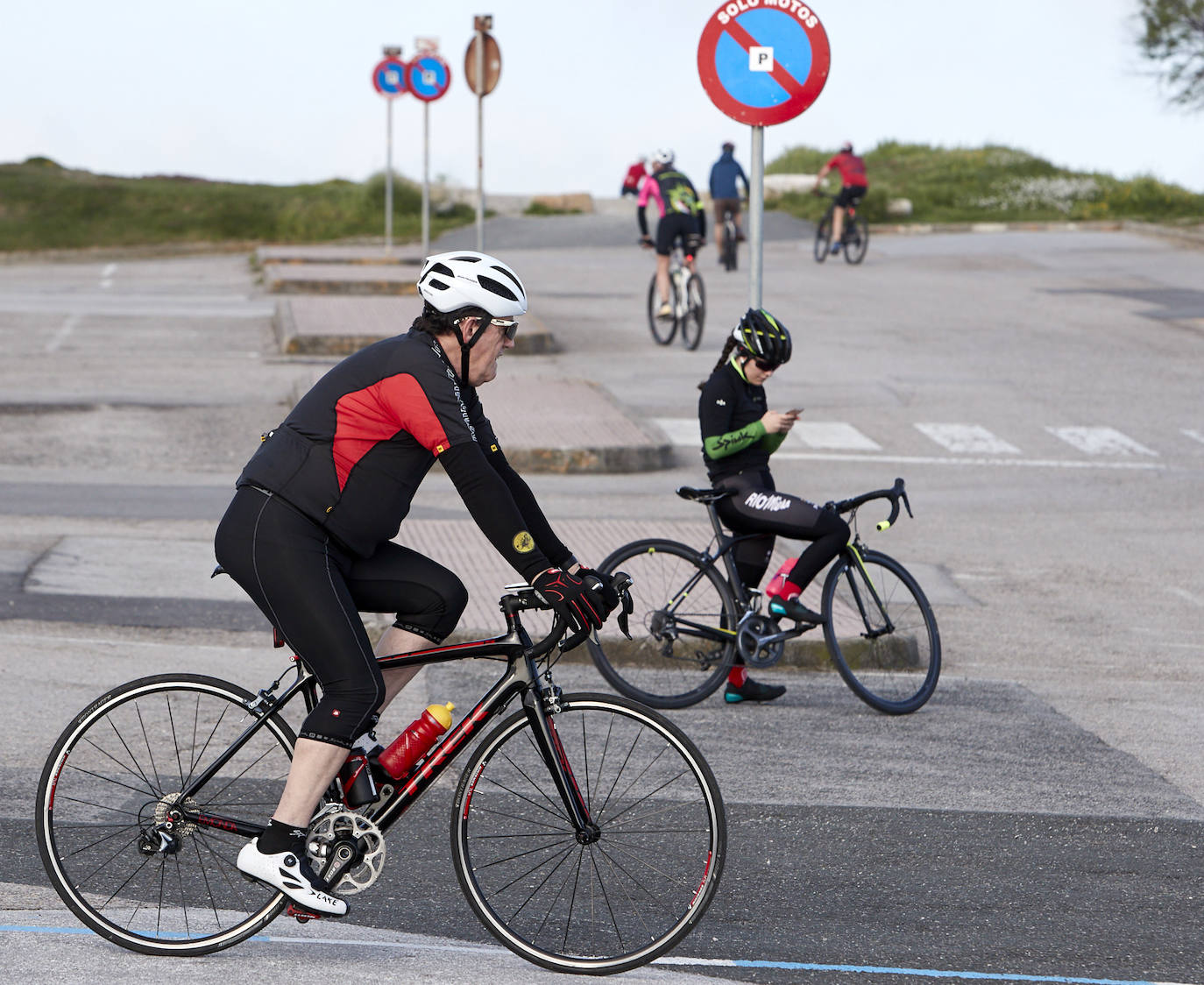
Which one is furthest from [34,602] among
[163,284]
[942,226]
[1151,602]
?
[942,226]

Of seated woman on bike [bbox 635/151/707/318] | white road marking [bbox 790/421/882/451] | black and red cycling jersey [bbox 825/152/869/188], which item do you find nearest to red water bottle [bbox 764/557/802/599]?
white road marking [bbox 790/421/882/451]

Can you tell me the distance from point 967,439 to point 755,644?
8274mm

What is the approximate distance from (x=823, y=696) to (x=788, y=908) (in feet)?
8.77

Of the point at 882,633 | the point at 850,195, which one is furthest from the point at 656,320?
the point at 882,633

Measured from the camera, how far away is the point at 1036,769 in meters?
6.37

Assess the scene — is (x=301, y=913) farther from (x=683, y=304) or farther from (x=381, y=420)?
(x=683, y=304)

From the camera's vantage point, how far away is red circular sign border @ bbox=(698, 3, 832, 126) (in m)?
8.75

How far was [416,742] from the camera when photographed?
422 centimetres

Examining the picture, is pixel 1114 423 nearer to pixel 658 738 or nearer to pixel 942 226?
pixel 658 738

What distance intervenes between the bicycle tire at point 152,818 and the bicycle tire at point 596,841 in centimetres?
53

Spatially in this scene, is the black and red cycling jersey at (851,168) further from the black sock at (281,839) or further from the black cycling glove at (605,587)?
the black sock at (281,839)

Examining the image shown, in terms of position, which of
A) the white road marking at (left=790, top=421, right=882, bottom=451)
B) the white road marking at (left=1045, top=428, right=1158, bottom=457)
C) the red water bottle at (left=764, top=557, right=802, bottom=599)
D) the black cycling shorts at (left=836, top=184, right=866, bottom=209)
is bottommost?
the white road marking at (left=1045, top=428, right=1158, bottom=457)

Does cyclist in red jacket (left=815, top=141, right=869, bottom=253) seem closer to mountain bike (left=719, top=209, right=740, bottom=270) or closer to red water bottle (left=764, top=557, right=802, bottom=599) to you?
mountain bike (left=719, top=209, right=740, bottom=270)

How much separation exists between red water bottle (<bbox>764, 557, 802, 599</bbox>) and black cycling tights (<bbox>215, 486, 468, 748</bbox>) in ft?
10.8
